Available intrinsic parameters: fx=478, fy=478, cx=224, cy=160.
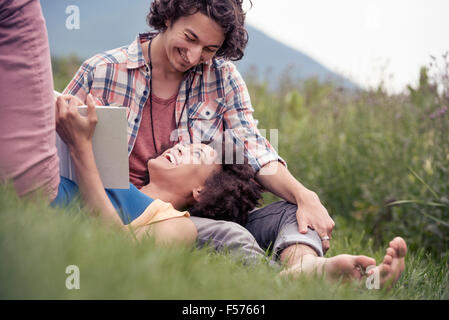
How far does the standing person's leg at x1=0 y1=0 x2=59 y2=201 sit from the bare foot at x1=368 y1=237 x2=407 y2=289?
1334mm

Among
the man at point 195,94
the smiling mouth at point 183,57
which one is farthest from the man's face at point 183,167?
the smiling mouth at point 183,57

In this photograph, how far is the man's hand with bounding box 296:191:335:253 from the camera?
8.12 feet

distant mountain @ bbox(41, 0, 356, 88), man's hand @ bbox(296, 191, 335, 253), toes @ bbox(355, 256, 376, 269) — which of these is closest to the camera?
toes @ bbox(355, 256, 376, 269)

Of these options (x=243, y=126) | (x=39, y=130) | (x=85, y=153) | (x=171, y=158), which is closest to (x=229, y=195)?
(x=171, y=158)

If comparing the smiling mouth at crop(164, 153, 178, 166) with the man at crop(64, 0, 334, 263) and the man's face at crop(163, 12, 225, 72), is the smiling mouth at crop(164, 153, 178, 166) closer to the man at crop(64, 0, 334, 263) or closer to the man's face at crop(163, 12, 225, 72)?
the man at crop(64, 0, 334, 263)

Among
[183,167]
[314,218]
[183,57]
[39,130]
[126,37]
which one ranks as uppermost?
[126,37]

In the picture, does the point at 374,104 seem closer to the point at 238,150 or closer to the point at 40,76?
the point at 238,150

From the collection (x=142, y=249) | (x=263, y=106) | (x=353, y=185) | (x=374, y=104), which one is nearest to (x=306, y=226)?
(x=142, y=249)

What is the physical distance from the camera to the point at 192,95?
2.99 metres

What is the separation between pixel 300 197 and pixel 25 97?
1493mm

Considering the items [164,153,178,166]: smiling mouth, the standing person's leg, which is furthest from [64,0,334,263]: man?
the standing person's leg

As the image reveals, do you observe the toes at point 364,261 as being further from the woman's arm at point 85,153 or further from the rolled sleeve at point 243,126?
the rolled sleeve at point 243,126

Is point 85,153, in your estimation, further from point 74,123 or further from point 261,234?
point 261,234
